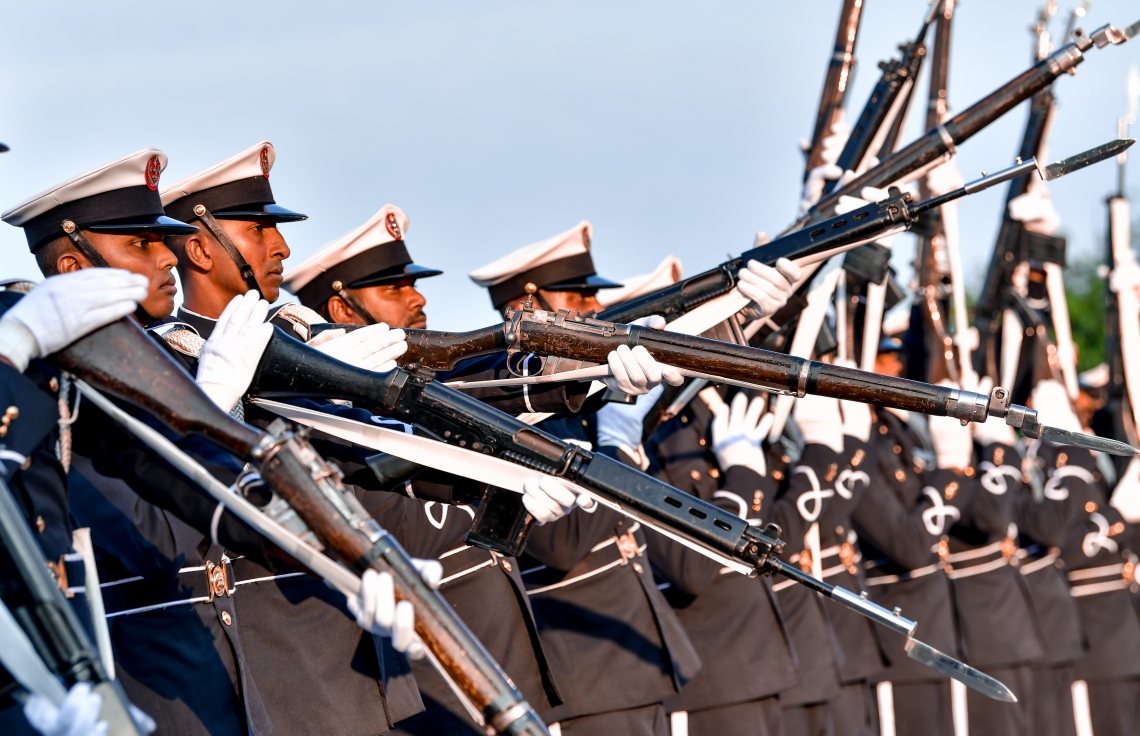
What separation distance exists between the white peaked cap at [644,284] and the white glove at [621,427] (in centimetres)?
176

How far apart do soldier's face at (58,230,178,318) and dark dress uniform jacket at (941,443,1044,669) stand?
6.03 metres

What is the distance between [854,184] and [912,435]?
12.3 ft

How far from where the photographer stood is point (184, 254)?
17.2 feet

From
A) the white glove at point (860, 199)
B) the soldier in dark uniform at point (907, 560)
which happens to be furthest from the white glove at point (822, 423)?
the white glove at point (860, 199)

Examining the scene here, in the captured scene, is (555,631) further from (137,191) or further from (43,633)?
(43,633)

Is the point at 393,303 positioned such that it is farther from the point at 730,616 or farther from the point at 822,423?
the point at 822,423

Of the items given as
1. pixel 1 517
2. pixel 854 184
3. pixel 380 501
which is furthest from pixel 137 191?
pixel 854 184

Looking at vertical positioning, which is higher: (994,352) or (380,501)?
(380,501)

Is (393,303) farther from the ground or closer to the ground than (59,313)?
closer to the ground

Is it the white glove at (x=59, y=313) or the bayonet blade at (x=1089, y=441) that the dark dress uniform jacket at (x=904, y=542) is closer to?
the bayonet blade at (x=1089, y=441)

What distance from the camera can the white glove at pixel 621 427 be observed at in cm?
622

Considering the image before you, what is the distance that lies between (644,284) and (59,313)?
539cm

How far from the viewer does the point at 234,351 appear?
3910 millimetres

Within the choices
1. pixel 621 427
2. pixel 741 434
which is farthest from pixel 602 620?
pixel 741 434
